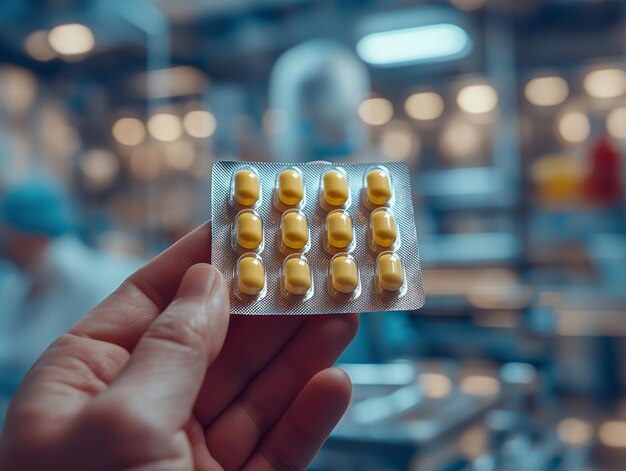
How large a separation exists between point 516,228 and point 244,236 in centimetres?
309

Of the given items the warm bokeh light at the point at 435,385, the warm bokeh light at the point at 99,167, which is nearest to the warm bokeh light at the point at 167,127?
the warm bokeh light at the point at 99,167

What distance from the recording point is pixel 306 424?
1.83 ft

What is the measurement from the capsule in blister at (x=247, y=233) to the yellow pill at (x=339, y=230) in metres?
0.07

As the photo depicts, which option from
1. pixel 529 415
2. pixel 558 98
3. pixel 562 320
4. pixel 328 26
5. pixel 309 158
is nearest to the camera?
pixel 529 415

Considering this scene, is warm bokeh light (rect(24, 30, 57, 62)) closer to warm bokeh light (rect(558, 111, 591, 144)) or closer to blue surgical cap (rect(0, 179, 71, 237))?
blue surgical cap (rect(0, 179, 71, 237))

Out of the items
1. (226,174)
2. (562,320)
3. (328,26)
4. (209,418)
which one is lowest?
(562,320)

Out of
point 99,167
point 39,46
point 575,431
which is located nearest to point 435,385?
point 575,431

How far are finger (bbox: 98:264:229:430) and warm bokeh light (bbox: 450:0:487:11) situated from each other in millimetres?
3341

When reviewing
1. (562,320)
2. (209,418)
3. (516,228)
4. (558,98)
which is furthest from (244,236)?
(558,98)

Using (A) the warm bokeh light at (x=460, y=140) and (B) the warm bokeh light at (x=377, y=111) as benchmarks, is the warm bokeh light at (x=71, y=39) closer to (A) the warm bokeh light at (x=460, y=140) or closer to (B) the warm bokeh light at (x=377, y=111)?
(B) the warm bokeh light at (x=377, y=111)

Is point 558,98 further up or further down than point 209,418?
further up

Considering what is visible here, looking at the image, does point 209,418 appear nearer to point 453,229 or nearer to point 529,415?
point 529,415

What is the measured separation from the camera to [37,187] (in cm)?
188

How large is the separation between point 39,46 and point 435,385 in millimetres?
2558
